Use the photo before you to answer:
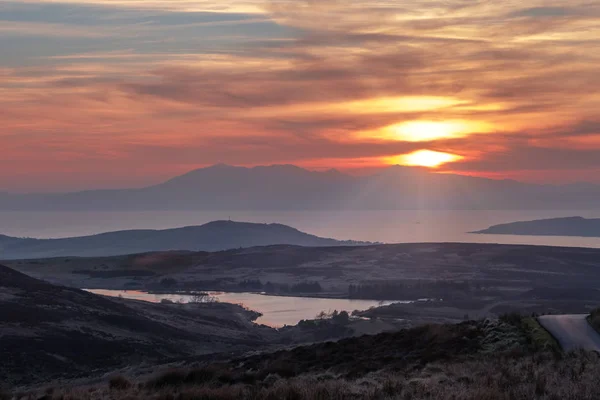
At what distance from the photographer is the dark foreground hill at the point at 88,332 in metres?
44.2

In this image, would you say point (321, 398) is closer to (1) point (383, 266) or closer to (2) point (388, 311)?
(2) point (388, 311)

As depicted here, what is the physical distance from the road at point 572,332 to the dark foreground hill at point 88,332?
956 inches

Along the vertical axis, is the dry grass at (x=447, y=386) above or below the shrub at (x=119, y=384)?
above

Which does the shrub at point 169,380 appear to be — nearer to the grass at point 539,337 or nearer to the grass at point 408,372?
the grass at point 408,372

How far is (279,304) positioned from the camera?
9700cm

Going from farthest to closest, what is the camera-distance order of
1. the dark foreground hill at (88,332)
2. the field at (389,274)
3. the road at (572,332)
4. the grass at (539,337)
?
the field at (389,274) → the dark foreground hill at (88,332) → the road at (572,332) → the grass at (539,337)

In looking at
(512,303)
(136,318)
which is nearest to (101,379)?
(136,318)

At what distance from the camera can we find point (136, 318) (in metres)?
61.7

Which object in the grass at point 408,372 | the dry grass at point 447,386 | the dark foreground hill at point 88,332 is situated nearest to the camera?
the dry grass at point 447,386

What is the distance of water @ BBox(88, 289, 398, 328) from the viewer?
81375mm

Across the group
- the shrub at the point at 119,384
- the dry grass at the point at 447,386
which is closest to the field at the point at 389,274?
the dry grass at the point at 447,386

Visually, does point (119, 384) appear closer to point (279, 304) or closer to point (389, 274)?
point (279, 304)

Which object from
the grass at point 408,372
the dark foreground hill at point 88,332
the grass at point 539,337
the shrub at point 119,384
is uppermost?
the grass at point 539,337

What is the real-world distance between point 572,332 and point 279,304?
72165 mm
